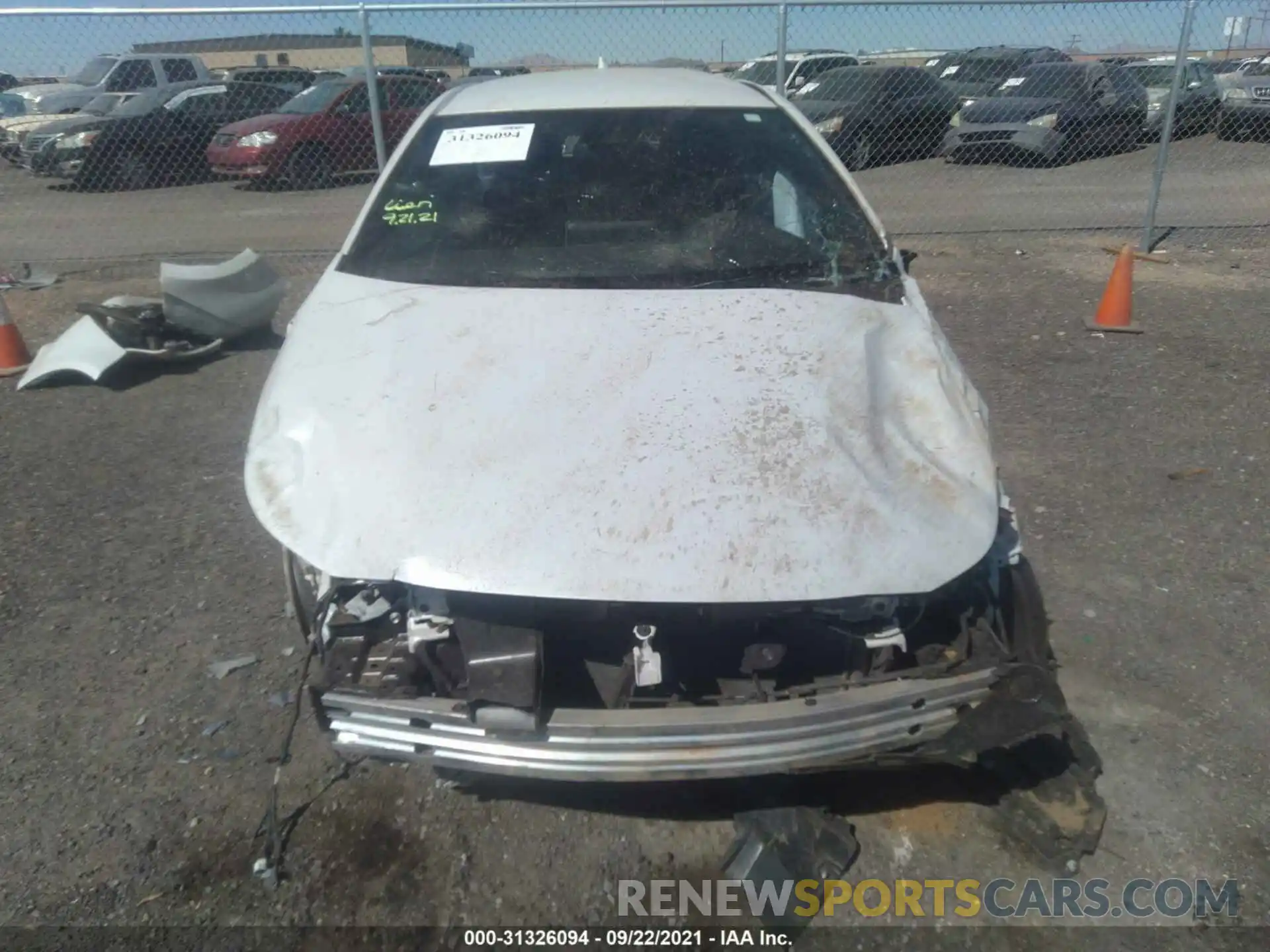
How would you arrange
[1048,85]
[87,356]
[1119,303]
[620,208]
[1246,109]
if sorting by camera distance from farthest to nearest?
[1246,109] → [1048,85] → [1119,303] → [87,356] → [620,208]

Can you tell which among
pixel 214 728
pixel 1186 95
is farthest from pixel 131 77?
pixel 214 728

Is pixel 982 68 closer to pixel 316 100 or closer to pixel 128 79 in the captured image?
pixel 316 100

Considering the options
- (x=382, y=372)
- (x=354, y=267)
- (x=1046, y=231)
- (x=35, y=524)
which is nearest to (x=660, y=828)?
(x=382, y=372)

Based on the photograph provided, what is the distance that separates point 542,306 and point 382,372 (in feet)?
1.83

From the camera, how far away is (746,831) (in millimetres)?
2652

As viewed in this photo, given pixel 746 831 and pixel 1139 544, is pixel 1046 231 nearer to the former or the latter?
pixel 1139 544

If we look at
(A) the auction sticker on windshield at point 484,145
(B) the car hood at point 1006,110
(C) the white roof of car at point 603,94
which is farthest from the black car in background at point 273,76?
(A) the auction sticker on windshield at point 484,145

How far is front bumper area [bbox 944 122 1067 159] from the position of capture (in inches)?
514

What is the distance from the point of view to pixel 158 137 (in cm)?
1334

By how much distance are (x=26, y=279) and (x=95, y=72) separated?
1263cm

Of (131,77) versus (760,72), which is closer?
(760,72)

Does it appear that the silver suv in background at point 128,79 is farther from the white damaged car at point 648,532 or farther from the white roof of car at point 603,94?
the white damaged car at point 648,532

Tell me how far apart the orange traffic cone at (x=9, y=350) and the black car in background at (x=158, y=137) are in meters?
7.20

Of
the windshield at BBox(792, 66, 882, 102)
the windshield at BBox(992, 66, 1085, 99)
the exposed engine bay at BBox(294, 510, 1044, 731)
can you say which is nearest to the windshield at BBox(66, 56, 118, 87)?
the windshield at BBox(792, 66, 882, 102)
